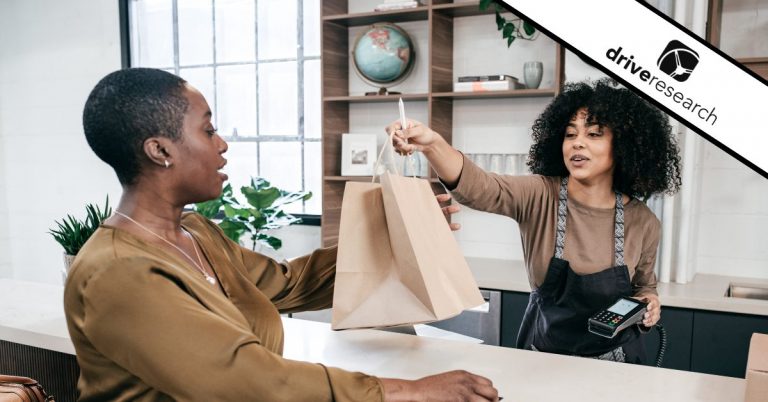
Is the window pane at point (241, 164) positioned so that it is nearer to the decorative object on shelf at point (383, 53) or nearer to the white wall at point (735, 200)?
the decorative object on shelf at point (383, 53)

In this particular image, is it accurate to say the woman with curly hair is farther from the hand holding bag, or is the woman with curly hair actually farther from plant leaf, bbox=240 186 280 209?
plant leaf, bbox=240 186 280 209

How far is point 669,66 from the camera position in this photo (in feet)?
5.47

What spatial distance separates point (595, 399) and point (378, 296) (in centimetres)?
47

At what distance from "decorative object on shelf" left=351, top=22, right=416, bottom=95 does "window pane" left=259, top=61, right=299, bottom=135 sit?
2.30 feet

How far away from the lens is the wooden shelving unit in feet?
10.7

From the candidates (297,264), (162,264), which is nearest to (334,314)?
(297,264)

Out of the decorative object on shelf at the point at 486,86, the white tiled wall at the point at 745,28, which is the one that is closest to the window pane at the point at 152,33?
the decorative object on shelf at the point at 486,86

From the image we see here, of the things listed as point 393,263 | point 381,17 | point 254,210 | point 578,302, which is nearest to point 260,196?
point 254,210

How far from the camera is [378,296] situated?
4.37 ft

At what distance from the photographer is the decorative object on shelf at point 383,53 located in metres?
3.45

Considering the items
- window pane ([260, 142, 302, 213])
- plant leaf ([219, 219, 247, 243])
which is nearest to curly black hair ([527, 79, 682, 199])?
plant leaf ([219, 219, 247, 243])

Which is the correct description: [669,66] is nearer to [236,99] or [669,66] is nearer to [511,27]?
[511,27]

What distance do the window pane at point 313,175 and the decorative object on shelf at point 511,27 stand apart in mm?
1452

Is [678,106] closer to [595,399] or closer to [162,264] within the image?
[595,399]
